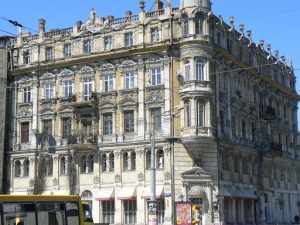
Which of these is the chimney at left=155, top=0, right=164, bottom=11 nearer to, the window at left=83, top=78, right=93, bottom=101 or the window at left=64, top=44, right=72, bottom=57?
the window at left=83, top=78, right=93, bottom=101

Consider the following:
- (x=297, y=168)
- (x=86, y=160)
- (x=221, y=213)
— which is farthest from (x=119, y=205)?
(x=297, y=168)

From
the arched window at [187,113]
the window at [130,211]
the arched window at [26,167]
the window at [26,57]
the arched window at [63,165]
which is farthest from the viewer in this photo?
the window at [26,57]

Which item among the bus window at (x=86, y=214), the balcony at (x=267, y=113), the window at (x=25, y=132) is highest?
the balcony at (x=267, y=113)

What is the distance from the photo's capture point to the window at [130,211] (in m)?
48.2

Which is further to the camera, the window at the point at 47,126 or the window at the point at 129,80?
the window at the point at 47,126

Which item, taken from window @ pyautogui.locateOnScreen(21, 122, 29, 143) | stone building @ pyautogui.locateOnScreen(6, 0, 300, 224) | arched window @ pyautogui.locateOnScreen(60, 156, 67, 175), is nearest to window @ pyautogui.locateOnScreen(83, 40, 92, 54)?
stone building @ pyautogui.locateOnScreen(6, 0, 300, 224)

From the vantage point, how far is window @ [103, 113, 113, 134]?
5090cm

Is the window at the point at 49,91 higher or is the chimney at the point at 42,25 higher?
the chimney at the point at 42,25

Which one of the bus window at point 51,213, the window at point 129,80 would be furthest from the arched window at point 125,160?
the bus window at point 51,213

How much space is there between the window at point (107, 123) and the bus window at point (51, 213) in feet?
93.5

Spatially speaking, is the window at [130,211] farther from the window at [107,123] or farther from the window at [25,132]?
the window at [25,132]

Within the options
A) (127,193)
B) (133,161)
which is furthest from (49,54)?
(127,193)

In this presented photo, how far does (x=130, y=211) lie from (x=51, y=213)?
89.4 feet

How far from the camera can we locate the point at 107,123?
51.2 meters
